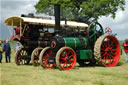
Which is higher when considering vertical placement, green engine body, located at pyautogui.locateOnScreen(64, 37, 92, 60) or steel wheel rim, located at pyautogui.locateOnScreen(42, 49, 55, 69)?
green engine body, located at pyautogui.locateOnScreen(64, 37, 92, 60)

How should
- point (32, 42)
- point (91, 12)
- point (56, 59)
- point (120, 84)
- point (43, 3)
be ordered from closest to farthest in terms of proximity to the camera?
point (120, 84)
point (56, 59)
point (32, 42)
point (91, 12)
point (43, 3)

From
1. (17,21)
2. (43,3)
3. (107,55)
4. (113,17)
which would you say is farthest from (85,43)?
(43,3)

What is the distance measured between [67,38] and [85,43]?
3.00 feet

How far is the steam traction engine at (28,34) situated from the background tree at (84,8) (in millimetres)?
12650

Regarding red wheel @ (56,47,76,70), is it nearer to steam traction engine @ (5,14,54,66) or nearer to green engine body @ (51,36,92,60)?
green engine body @ (51,36,92,60)

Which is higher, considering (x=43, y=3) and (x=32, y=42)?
(x=43, y=3)

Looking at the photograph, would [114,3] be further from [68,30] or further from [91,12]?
[68,30]

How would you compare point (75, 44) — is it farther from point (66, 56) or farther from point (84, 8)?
point (84, 8)

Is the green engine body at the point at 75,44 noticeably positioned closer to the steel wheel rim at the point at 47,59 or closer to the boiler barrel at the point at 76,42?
the boiler barrel at the point at 76,42

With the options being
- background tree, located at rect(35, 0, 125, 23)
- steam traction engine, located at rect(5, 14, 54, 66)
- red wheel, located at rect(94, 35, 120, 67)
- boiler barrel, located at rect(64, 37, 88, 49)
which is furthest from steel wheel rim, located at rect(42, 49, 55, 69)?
background tree, located at rect(35, 0, 125, 23)

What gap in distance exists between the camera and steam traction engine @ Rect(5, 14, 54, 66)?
10.6 m

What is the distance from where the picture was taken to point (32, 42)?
10641mm

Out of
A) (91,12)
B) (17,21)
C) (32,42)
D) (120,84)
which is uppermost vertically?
(91,12)

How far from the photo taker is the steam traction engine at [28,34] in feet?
34.8
